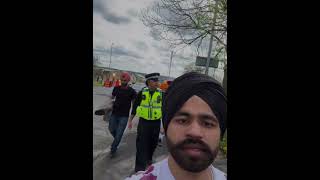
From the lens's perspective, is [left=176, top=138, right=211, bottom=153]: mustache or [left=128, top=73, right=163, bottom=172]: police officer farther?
[left=128, top=73, right=163, bottom=172]: police officer

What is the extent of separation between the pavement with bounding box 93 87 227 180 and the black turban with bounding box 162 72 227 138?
53cm

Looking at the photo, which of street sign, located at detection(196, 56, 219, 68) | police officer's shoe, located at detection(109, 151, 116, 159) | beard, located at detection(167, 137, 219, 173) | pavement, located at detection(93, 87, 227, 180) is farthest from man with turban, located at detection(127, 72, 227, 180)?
police officer's shoe, located at detection(109, 151, 116, 159)

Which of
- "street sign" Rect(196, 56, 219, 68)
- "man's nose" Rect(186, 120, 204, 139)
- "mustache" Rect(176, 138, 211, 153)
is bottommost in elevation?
"mustache" Rect(176, 138, 211, 153)

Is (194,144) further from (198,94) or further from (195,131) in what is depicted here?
(198,94)

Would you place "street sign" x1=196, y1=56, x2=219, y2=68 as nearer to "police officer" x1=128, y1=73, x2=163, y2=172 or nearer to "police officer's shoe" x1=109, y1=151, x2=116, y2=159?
"police officer" x1=128, y1=73, x2=163, y2=172

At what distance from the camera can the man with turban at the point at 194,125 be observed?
156 cm

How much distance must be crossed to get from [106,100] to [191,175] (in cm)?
151

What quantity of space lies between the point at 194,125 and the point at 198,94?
0.56ft

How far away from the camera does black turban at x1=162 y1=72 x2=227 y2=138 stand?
5.16 feet

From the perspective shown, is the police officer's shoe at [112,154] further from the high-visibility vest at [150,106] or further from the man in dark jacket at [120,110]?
the high-visibility vest at [150,106]

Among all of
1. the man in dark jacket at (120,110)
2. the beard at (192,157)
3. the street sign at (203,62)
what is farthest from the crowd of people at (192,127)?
the man in dark jacket at (120,110)

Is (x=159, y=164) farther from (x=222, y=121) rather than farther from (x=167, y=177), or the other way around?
(x=222, y=121)

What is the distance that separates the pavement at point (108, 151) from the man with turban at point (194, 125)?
1.44ft

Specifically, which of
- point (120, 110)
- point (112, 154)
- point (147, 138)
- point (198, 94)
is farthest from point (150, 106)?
point (198, 94)
